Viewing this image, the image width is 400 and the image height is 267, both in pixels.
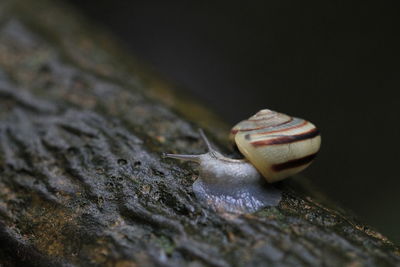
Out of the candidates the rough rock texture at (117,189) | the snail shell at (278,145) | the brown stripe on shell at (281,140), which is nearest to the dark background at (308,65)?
the rough rock texture at (117,189)

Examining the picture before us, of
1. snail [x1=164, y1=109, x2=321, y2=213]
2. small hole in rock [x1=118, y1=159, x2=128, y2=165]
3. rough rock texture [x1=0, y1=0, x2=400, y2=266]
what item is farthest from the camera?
small hole in rock [x1=118, y1=159, x2=128, y2=165]

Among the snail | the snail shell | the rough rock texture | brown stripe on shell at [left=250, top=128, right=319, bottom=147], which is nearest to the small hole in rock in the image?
the rough rock texture

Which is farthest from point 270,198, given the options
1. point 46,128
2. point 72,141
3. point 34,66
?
point 34,66

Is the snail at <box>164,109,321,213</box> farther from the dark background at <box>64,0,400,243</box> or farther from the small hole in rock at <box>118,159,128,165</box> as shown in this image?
the dark background at <box>64,0,400,243</box>

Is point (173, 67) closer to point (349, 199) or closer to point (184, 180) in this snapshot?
point (349, 199)

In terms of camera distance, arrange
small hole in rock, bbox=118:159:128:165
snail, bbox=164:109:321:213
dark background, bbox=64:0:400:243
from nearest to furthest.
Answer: snail, bbox=164:109:321:213 → small hole in rock, bbox=118:159:128:165 → dark background, bbox=64:0:400:243

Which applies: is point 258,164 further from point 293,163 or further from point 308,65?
point 308,65
